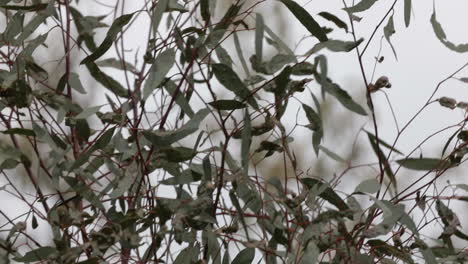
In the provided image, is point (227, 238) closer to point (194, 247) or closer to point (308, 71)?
point (194, 247)

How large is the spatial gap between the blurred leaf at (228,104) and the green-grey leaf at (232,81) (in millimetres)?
11

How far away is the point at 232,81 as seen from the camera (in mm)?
1312

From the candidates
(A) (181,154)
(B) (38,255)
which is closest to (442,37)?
(A) (181,154)

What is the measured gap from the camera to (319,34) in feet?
4.38

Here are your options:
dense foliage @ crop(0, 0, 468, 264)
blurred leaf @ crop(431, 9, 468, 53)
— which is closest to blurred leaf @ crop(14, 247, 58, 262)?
dense foliage @ crop(0, 0, 468, 264)

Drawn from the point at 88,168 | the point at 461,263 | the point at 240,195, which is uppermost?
the point at 88,168

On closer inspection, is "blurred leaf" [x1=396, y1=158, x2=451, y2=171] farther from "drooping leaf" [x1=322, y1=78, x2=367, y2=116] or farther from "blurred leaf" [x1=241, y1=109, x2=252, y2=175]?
"blurred leaf" [x1=241, y1=109, x2=252, y2=175]

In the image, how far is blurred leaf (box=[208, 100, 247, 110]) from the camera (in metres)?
1.33

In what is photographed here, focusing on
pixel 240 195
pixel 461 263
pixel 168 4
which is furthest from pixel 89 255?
pixel 461 263

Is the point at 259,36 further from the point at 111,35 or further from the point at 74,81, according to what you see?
the point at 74,81

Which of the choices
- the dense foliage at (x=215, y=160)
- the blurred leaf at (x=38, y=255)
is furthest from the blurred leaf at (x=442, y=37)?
the blurred leaf at (x=38, y=255)

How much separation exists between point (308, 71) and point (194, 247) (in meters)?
0.31

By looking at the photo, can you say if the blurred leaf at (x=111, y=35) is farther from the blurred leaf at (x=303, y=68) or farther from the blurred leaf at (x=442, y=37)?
the blurred leaf at (x=442, y=37)

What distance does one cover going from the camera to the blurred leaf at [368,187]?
133cm
